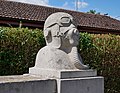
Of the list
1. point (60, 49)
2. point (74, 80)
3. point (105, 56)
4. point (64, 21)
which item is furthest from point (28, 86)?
→ point (105, 56)

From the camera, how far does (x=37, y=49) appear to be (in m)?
6.07

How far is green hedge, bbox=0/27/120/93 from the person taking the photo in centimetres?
573

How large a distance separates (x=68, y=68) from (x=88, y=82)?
398 millimetres

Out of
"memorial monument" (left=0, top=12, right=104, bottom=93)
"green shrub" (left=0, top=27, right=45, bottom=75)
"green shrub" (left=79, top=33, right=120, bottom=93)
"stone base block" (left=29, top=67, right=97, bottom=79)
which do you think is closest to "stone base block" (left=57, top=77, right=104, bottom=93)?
"memorial monument" (left=0, top=12, right=104, bottom=93)

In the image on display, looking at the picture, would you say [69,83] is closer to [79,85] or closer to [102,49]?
[79,85]

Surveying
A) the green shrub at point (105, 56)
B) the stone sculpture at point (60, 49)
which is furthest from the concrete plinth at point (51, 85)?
the green shrub at point (105, 56)

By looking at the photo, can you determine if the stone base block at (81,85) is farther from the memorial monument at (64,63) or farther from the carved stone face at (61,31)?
the carved stone face at (61,31)

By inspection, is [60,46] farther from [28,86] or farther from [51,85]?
[28,86]

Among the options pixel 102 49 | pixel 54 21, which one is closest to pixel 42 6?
pixel 102 49

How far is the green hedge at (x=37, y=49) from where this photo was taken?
18.8 ft

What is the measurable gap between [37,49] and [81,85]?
266cm

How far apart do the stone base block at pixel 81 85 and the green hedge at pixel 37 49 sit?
2477 mm

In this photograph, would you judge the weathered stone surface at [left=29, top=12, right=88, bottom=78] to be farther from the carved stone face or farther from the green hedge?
the green hedge

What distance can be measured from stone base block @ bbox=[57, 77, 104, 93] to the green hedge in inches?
97.5
